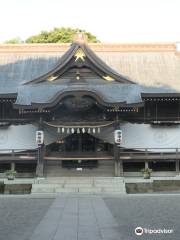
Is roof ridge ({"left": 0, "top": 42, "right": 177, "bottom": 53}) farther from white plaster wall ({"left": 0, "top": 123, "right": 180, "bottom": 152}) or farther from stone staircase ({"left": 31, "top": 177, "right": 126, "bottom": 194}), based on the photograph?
Result: stone staircase ({"left": 31, "top": 177, "right": 126, "bottom": 194})

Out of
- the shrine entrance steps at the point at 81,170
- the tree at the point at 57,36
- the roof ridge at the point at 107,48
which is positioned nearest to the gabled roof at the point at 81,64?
the shrine entrance steps at the point at 81,170

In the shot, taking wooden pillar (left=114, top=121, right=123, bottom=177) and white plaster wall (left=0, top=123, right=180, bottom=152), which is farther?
white plaster wall (left=0, top=123, right=180, bottom=152)

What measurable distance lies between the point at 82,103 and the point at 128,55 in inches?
311

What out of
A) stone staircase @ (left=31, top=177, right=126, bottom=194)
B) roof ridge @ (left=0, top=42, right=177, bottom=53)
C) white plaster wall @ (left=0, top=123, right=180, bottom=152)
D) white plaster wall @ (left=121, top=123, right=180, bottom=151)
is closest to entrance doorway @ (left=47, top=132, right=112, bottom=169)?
white plaster wall @ (left=0, top=123, right=180, bottom=152)

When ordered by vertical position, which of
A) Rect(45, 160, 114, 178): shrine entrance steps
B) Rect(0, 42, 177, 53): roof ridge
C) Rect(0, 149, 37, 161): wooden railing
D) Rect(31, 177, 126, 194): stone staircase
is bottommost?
Rect(31, 177, 126, 194): stone staircase

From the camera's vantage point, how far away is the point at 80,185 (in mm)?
23375

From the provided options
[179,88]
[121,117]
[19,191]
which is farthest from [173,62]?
[19,191]

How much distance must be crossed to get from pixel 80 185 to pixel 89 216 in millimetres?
9291

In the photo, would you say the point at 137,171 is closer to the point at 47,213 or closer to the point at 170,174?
the point at 170,174

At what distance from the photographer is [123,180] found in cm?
2428

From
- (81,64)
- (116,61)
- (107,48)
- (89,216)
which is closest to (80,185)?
(81,64)

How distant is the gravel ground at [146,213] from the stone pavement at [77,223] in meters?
0.29

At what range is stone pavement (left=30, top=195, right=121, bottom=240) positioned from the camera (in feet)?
35.9

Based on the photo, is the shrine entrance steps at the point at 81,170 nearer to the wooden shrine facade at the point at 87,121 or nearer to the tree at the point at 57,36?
the wooden shrine facade at the point at 87,121
